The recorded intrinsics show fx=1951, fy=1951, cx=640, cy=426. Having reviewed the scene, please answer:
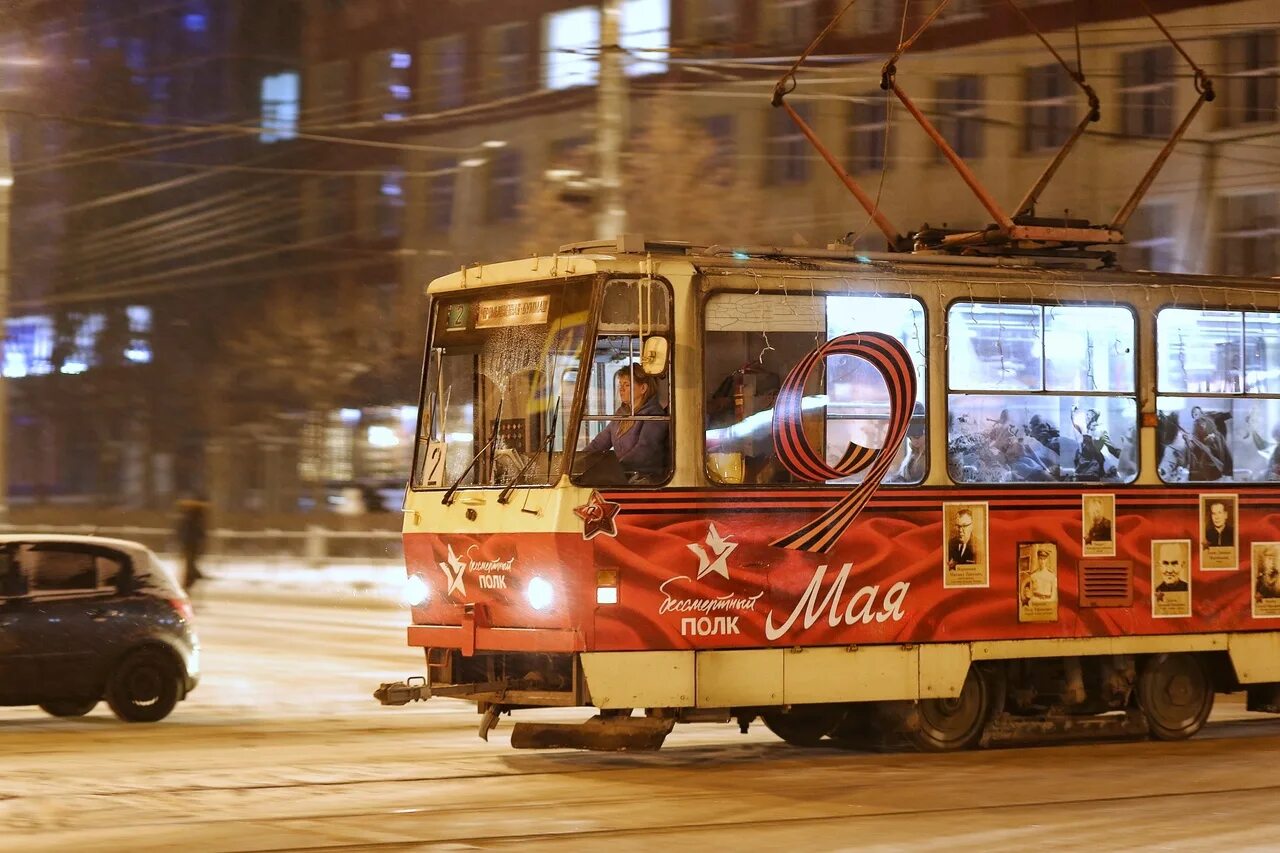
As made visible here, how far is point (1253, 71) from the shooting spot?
1603 inches

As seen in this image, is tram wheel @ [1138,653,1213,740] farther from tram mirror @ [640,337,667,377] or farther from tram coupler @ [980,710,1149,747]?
tram mirror @ [640,337,667,377]

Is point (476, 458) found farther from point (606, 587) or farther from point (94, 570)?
point (94, 570)

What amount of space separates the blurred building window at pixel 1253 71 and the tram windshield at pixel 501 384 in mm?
31104

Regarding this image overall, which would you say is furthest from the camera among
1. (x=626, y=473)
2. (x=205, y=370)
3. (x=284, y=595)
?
(x=205, y=370)

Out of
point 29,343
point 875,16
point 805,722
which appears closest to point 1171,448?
point 805,722

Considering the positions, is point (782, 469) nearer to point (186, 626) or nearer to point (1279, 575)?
point (1279, 575)

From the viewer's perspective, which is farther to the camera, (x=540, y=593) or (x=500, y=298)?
(x=500, y=298)

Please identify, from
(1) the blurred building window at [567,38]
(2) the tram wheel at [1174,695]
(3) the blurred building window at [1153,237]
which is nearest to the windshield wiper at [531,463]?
(2) the tram wheel at [1174,695]

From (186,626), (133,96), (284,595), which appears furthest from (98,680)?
(133,96)

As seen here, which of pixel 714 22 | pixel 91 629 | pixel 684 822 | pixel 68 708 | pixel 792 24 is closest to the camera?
pixel 684 822

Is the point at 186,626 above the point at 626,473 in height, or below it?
below

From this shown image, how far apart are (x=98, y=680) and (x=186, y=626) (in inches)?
33.2

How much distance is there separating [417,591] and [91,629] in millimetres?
3789

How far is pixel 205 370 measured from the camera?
67.7m
